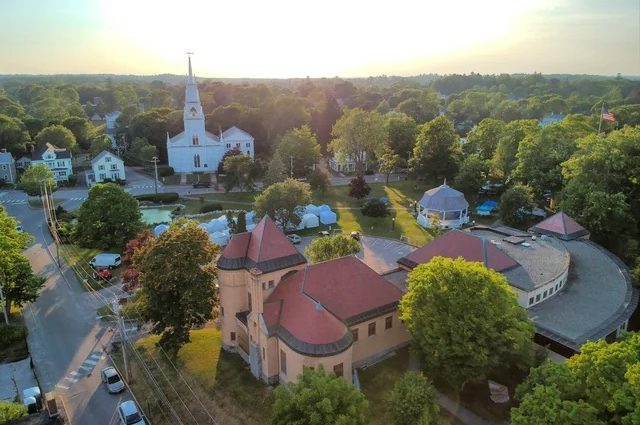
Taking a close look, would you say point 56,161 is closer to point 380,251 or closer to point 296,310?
point 380,251

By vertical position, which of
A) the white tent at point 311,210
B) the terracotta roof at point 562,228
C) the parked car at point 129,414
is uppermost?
the terracotta roof at point 562,228

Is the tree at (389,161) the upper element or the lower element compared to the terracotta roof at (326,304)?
upper

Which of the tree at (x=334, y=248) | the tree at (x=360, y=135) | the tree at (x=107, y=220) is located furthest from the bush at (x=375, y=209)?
the tree at (x=107, y=220)

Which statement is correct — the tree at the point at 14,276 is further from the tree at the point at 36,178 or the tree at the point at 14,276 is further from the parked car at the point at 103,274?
the tree at the point at 36,178

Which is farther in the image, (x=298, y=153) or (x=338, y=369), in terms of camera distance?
(x=298, y=153)

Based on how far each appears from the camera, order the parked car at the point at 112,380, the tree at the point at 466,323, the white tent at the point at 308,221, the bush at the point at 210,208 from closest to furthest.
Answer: the tree at the point at 466,323
the parked car at the point at 112,380
the white tent at the point at 308,221
the bush at the point at 210,208

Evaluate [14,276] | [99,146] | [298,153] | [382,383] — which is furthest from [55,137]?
[382,383]
